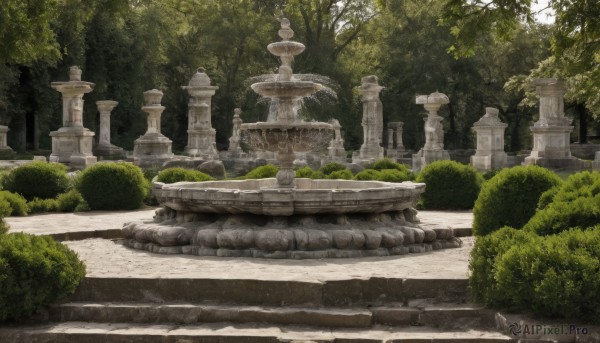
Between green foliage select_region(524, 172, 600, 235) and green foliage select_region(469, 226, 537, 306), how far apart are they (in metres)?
0.41

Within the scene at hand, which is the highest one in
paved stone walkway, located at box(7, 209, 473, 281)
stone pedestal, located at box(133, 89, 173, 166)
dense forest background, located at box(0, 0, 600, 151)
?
dense forest background, located at box(0, 0, 600, 151)

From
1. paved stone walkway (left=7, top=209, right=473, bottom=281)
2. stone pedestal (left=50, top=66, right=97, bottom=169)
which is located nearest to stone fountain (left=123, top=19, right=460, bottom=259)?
paved stone walkway (left=7, top=209, right=473, bottom=281)

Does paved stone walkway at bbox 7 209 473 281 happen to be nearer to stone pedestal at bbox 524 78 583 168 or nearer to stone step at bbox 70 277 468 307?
stone step at bbox 70 277 468 307

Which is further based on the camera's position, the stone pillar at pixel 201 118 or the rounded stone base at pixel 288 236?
the stone pillar at pixel 201 118

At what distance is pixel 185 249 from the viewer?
863cm

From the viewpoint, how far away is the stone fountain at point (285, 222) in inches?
329

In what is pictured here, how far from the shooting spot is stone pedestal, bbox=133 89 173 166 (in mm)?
25844

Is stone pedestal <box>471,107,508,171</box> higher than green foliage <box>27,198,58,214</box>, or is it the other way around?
stone pedestal <box>471,107,508,171</box>

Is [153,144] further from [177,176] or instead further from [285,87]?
[285,87]

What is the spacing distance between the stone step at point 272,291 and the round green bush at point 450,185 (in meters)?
8.03

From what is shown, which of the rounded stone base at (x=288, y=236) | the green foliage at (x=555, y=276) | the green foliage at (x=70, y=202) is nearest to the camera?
the green foliage at (x=555, y=276)

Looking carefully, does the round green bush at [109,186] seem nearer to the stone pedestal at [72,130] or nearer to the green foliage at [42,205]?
the green foliage at [42,205]

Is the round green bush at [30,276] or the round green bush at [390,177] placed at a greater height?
the round green bush at [390,177]

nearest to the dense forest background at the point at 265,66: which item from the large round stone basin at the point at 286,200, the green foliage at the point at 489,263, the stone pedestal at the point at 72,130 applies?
the stone pedestal at the point at 72,130
